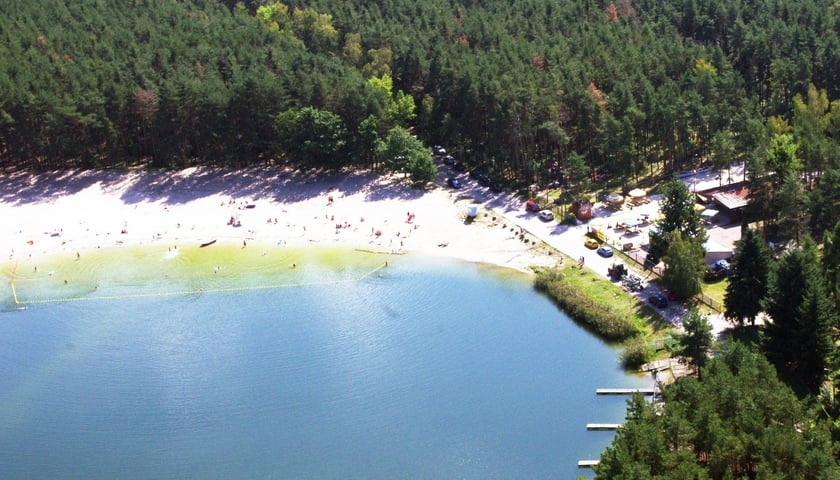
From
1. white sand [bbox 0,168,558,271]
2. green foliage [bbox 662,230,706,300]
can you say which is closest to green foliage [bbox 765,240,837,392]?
green foliage [bbox 662,230,706,300]

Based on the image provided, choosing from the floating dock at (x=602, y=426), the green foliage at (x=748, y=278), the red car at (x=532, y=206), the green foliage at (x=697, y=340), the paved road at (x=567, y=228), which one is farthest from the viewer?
the red car at (x=532, y=206)

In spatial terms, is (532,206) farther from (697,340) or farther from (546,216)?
(697,340)

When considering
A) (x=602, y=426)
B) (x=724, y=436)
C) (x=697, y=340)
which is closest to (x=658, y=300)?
(x=697, y=340)

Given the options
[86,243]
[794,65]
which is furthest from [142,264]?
[794,65]

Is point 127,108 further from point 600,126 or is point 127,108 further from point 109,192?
point 600,126

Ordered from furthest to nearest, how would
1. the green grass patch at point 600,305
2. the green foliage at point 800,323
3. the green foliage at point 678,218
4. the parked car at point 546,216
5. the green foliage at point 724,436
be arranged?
the parked car at point 546,216 < the green foliage at point 678,218 < the green grass patch at point 600,305 < the green foliage at point 800,323 < the green foliage at point 724,436

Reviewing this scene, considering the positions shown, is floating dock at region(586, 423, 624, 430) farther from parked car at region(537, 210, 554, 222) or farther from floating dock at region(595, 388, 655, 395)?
parked car at region(537, 210, 554, 222)

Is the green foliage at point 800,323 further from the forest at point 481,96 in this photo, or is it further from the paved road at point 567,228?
the paved road at point 567,228

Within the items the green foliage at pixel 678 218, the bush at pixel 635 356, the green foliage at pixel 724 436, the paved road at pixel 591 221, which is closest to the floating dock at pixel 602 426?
the green foliage at pixel 724 436
